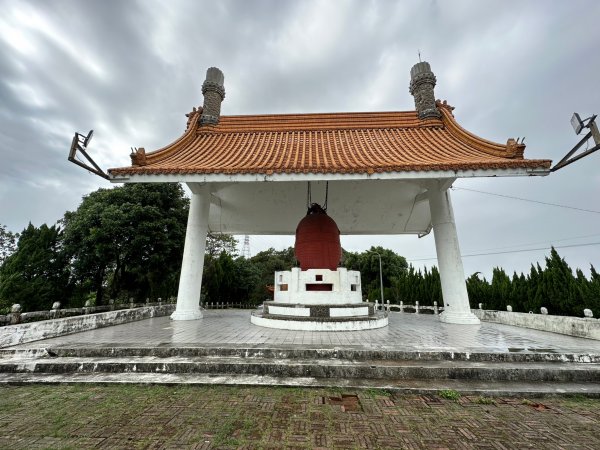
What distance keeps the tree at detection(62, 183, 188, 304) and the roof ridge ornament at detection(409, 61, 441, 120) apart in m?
14.7

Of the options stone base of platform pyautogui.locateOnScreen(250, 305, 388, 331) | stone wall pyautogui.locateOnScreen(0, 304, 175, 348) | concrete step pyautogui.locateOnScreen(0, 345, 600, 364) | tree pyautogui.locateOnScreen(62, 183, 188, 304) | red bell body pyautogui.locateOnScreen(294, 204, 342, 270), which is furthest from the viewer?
tree pyautogui.locateOnScreen(62, 183, 188, 304)

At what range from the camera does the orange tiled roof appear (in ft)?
23.8

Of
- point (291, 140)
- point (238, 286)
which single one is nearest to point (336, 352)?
point (291, 140)

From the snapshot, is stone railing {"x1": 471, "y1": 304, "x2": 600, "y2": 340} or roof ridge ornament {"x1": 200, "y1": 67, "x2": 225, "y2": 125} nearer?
stone railing {"x1": 471, "y1": 304, "x2": 600, "y2": 340}

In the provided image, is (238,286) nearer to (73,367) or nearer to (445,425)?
(73,367)

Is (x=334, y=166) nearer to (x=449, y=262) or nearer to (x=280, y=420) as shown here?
(x=449, y=262)

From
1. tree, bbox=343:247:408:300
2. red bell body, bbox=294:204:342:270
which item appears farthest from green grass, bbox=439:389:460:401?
tree, bbox=343:247:408:300

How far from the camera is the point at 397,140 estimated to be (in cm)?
1045

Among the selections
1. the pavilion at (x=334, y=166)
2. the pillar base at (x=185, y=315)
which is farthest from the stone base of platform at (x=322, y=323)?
the pavilion at (x=334, y=166)

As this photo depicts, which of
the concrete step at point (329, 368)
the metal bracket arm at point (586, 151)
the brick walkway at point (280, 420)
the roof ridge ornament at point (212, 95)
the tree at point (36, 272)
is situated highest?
the roof ridge ornament at point (212, 95)

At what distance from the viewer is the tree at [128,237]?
1558cm

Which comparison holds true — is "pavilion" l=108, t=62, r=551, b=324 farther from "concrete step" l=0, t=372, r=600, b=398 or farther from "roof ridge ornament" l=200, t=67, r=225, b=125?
"concrete step" l=0, t=372, r=600, b=398

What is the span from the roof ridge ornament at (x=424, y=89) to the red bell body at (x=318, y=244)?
20.5ft

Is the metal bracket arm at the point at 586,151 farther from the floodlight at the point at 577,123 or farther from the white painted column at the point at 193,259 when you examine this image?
the white painted column at the point at 193,259
